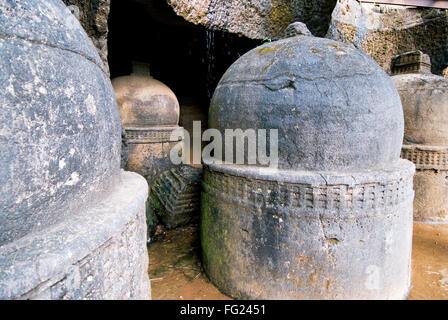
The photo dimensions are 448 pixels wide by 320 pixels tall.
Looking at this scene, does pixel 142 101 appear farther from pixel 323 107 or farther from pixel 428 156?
pixel 428 156

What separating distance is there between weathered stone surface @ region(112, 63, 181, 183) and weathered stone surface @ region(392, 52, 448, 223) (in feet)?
13.7

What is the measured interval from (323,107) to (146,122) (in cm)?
371

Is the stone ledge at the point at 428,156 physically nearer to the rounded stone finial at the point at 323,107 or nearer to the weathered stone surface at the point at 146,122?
the rounded stone finial at the point at 323,107

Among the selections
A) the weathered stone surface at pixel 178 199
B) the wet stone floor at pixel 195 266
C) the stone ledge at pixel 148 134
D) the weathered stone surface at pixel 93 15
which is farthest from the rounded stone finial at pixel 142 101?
the wet stone floor at pixel 195 266

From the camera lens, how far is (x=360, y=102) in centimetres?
225

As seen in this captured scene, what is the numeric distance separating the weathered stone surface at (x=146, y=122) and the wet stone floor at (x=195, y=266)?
1486mm

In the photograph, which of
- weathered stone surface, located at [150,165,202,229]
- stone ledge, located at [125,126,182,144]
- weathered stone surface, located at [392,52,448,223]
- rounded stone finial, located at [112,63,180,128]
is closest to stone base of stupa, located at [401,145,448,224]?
weathered stone surface, located at [392,52,448,223]

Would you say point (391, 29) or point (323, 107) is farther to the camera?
point (391, 29)

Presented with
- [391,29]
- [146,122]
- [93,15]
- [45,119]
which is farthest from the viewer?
[391,29]

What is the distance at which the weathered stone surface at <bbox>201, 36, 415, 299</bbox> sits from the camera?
223cm

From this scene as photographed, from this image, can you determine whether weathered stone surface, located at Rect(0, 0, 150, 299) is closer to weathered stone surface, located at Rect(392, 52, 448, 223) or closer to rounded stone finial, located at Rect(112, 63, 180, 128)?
rounded stone finial, located at Rect(112, 63, 180, 128)

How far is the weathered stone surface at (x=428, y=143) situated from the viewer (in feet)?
15.0

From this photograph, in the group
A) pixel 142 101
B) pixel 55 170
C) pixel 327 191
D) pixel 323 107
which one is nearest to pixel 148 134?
pixel 142 101

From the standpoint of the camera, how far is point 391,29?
8.50 m
